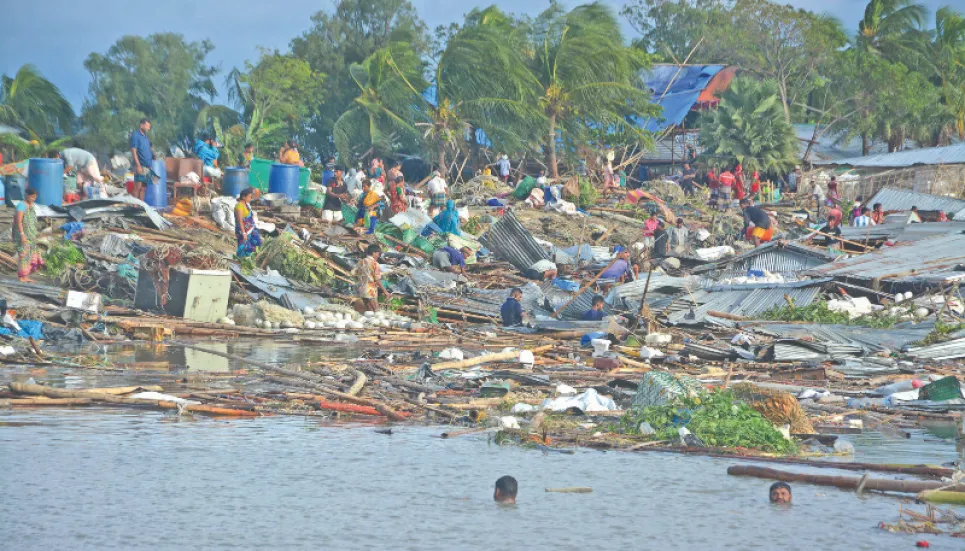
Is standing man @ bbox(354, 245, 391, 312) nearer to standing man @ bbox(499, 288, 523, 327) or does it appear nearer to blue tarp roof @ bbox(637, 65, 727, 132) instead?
standing man @ bbox(499, 288, 523, 327)

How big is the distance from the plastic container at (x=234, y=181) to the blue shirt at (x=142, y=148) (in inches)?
73.8

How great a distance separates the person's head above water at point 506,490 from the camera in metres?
7.23

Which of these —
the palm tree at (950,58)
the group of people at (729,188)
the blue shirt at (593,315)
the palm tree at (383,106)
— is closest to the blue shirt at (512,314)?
the blue shirt at (593,315)

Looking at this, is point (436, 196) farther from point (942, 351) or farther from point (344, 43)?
point (344, 43)

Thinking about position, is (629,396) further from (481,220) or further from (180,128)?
(180,128)

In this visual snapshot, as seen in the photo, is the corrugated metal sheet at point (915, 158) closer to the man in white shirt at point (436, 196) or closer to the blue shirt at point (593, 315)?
the man in white shirt at point (436, 196)

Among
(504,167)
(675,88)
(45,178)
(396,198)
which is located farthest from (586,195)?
(45,178)

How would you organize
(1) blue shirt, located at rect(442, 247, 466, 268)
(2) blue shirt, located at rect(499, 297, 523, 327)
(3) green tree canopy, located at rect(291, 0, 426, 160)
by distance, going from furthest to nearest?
1. (3) green tree canopy, located at rect(291, 0, 426, 160)
2. (1) blue shirt, located at rect(442, 247, 466, 268)
3. (2) blue shirt, located at rect(499, 297, 523, 327)

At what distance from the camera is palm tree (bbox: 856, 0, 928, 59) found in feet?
142

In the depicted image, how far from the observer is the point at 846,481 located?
741 cm

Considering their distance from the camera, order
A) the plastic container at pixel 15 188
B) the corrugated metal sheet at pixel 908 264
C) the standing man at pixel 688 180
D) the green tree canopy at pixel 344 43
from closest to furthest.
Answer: the corrugated metal sheet at pixel 908 264 < the plastic container at pixel 15 188 < the standing man at pixel 688 180 < the green tree canopy at pixel 344 43

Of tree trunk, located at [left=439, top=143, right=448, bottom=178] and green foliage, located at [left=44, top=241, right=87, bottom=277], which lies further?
tree trunk, located at [left=439, top=143, right=448, bottom=178]

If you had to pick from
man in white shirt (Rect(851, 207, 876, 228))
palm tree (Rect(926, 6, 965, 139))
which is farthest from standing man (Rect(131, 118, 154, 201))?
palm tree (Rect(926, 6, 965, 139))

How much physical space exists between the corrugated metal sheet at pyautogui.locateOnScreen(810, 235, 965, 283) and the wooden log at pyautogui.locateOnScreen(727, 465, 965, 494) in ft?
34.7
